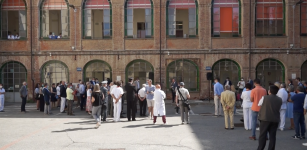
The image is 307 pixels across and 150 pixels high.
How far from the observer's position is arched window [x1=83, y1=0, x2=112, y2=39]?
1126 inches

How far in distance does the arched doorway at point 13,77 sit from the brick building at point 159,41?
76mm

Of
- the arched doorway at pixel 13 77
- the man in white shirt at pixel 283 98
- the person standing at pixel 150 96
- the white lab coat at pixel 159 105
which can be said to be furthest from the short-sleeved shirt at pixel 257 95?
the arched doorway at pixel 13 77

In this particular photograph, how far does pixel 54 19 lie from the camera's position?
28.8 m

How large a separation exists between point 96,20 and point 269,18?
1296 centimetres

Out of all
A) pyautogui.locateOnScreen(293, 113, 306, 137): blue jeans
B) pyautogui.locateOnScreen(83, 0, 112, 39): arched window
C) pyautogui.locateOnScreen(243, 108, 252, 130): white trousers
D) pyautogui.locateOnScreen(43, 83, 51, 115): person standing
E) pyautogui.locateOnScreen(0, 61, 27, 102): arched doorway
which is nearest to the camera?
pyautogui.locateOnScreen(293, 113, 306, 137): blue jeans

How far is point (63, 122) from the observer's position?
16.7 metres

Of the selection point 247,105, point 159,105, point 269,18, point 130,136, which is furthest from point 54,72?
point 247,105

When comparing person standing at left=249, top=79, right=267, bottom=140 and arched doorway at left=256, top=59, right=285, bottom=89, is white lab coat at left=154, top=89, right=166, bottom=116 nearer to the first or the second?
person standing at left=249, top=79, right=267, bottom=140

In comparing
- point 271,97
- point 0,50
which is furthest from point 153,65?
point 271,97

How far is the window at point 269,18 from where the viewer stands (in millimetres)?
28250

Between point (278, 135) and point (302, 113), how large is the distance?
1206mm

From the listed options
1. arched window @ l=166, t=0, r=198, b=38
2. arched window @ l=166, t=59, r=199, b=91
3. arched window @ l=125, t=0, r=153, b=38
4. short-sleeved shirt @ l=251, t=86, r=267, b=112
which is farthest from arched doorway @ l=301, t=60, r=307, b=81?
short-sleeved shirt @ l=251, t=86, r=267, b=112

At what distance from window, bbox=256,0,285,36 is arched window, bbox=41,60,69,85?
48.4ft

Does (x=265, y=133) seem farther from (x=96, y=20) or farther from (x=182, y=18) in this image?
(x=96, y=20)
